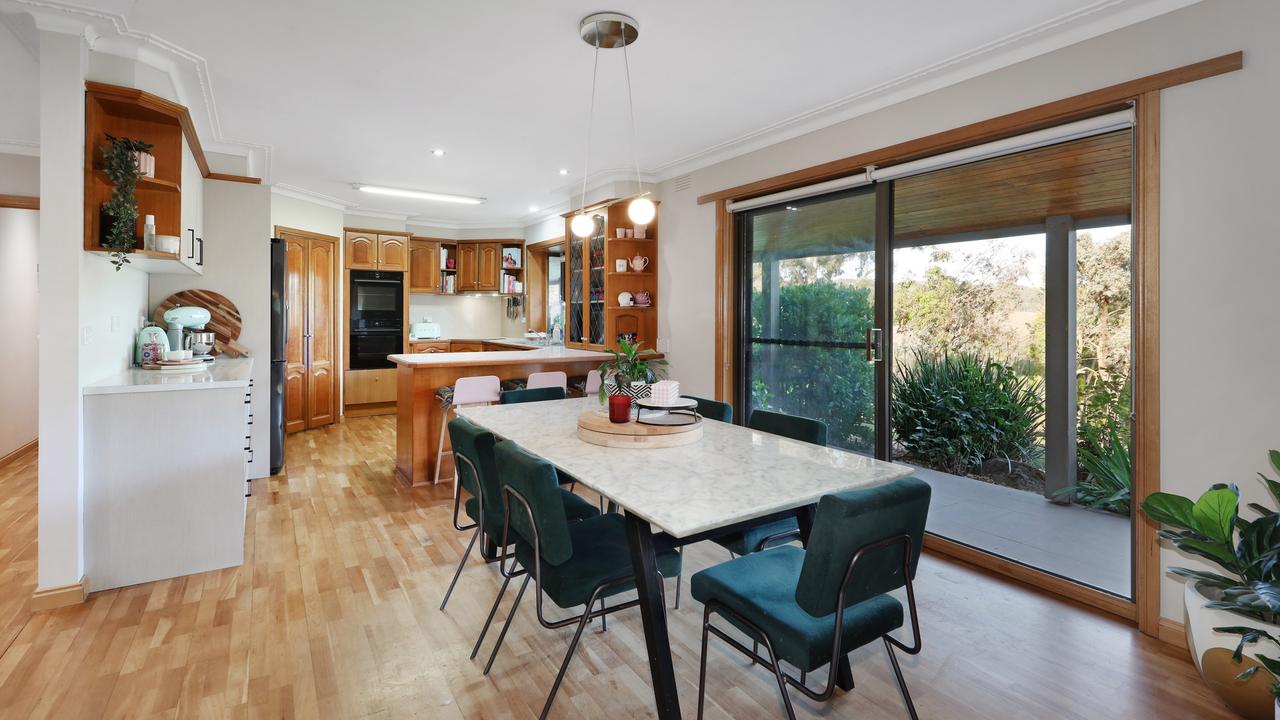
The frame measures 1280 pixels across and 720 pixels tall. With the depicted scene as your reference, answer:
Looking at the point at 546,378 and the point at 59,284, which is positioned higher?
the point at 59,284

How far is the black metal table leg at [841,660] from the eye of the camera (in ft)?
6.48

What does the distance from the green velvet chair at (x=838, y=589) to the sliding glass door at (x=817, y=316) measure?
209 cm

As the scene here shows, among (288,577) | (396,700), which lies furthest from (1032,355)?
(288,577)

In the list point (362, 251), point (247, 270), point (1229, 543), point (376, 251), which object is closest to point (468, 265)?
point (376, 251)

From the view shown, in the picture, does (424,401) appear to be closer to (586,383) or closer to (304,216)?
(586,383)

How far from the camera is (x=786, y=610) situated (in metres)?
1.58

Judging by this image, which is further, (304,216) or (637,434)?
(304,216)

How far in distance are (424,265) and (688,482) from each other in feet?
22.6

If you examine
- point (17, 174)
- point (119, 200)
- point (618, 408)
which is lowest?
point (618, 408)

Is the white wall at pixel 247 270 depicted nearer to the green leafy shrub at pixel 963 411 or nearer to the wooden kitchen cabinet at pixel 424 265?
the wooden kitchen cabinet at pixel 424 265

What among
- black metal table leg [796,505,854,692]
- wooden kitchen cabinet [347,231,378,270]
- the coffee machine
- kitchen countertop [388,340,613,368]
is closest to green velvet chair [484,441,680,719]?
black metal table leg [796,505,854,692]

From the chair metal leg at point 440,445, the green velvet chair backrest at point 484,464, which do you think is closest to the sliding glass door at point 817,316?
the chair metal leg at point 440,445

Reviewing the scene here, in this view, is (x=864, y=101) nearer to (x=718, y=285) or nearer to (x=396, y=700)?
(x=718, y=285)

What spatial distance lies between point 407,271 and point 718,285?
454 centimetres
